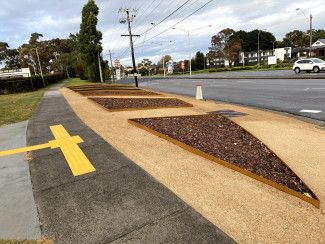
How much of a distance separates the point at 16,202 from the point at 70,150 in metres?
2.40

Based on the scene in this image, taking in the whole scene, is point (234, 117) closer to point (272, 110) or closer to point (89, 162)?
point (272, 110)

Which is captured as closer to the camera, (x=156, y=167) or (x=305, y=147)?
(x=156, y=167)

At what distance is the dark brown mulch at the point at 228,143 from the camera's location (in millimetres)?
4969

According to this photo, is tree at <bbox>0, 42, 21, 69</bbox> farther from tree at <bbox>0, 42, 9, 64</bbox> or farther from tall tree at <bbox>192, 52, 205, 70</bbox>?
tall tree at <bbox>192, 52, 205, 70</bbox>

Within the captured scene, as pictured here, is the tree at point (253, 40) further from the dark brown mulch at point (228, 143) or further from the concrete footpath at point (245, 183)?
the concrete footpath at point (245, 183)

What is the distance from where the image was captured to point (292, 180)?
4.72 m

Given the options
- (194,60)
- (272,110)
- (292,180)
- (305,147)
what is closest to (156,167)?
(292,180)

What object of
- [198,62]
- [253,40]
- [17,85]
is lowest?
[198,62]

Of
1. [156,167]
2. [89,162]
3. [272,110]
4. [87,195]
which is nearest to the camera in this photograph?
[87,195]

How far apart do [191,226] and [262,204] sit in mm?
1162

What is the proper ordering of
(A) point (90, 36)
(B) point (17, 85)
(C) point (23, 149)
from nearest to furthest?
1. (C) point (23, 149)
2. (B) point (17, 85)
3. (A) point (90, 36)

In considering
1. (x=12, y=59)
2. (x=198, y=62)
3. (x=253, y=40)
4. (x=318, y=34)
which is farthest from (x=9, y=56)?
(x=318, y=34)

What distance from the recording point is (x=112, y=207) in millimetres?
3998

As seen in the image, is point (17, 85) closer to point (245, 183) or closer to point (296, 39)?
point (245, 183)
